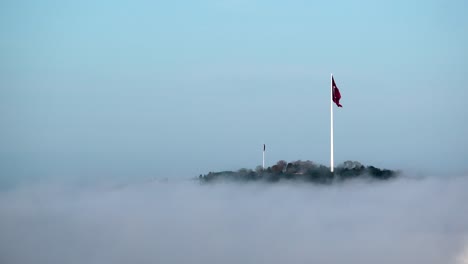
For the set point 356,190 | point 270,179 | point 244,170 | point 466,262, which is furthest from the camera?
point 244,170

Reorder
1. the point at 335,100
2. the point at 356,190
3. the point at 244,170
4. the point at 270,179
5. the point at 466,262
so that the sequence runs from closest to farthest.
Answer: the point at 466,262
the point at 335,100
the point at 356,190
the point at 270,179
the point at 244,170

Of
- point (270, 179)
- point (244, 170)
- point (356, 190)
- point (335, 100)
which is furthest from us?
point (244, 170)

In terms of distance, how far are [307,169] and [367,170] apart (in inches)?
343

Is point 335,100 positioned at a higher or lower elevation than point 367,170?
higher

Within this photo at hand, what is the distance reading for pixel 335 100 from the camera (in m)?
85.7

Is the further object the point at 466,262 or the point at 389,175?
the point at 389,175

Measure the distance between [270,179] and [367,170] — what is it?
13815mm

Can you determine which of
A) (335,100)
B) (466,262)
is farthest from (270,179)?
(466,262)

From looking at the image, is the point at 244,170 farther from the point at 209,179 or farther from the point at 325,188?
the point at 325,188

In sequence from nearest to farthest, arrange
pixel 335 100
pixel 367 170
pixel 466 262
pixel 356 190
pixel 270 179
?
1. pixel 466 262
2. pixel 335 100
3. pixel 356 190
4. pixel 367 170
5. pixel 270 179

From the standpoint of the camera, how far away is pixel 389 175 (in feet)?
356

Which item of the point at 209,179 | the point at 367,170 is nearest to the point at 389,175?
the point at 367,170

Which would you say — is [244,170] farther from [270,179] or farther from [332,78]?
[332,78]

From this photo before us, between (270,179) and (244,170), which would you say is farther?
(244,170)
